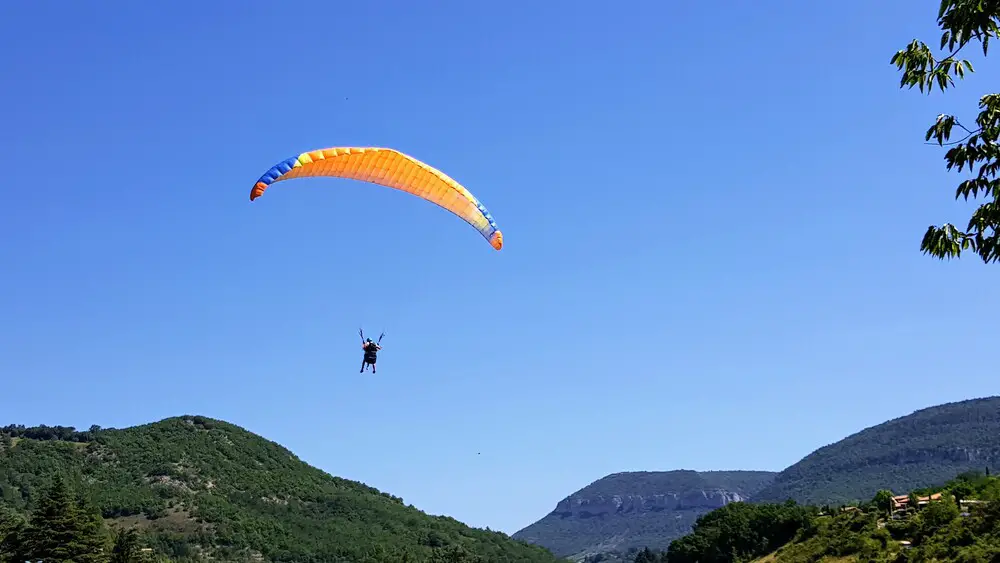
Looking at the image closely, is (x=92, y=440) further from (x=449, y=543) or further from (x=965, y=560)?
(x=965, y=560)

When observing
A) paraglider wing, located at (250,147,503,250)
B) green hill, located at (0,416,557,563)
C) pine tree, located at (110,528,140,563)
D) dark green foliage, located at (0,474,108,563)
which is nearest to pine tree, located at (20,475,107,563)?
dark green foliage, located at (0,474,108,563)

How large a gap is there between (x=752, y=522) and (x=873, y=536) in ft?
87.0

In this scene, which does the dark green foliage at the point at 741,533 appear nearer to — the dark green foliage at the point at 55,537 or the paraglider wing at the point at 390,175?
the dark green foliage at the point at 55,537

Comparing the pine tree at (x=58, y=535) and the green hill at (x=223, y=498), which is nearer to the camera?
the pine tree at (x=58, y=535)

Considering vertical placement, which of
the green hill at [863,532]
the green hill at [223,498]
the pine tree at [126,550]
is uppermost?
the green hill at [223,498]

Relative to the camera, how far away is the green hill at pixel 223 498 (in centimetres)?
13012

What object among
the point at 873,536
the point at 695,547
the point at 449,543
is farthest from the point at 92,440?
the point at 873,536

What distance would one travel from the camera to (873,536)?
2403 inches

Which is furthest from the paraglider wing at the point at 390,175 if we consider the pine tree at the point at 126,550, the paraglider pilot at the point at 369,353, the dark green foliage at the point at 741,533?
the pine tree at the point at 126,550

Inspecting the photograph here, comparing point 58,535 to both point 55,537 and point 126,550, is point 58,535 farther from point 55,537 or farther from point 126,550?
point 126,550

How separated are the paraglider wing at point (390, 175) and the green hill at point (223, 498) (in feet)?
273

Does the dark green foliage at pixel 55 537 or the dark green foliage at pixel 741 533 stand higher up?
the dark green foliage at pixel 55 537

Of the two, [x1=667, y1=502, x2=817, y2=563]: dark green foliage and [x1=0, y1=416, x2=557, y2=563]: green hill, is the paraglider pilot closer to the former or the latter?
[x1=667, y1=502, x2=817, y2=563]: dark green foliage

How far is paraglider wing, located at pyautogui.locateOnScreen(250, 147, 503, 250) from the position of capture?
2912 cm
